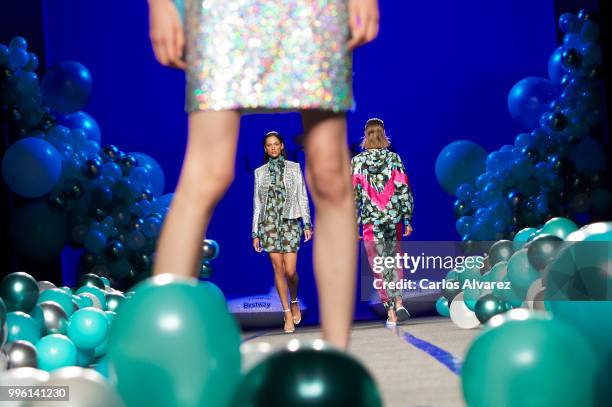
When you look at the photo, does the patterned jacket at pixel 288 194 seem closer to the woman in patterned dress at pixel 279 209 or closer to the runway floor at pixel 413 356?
the woman in patterned dress at pixel 279 209

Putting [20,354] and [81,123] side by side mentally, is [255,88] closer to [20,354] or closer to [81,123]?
[20,354]

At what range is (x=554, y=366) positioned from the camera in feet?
5.26

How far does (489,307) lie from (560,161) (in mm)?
3220

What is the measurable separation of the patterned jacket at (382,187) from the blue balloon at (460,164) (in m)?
1.73

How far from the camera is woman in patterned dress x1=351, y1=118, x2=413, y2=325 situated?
698cm

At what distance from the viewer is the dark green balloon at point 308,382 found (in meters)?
1.38

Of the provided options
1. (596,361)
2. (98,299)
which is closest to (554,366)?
(596,361)

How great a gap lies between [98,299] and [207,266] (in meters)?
2.85

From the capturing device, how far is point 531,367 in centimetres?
161

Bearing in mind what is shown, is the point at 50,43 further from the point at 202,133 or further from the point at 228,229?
the point at 202,133

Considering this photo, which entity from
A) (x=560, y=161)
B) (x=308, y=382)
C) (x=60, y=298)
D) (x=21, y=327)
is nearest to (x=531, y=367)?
(x=308, y=382)

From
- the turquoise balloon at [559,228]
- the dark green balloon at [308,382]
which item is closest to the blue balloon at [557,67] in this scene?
the turquoise balloon at [559,228]

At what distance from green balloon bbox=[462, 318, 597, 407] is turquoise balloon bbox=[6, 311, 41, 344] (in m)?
2.21

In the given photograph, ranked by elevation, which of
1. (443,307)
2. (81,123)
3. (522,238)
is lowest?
(443,307)
